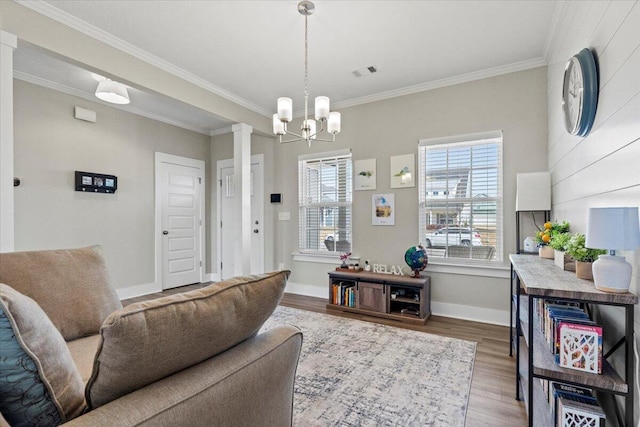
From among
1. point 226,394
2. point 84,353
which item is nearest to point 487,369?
point 226,394

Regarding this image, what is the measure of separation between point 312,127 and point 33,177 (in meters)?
3.31

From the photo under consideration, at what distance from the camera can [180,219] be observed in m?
5.14

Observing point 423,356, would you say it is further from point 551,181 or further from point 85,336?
point 85,336

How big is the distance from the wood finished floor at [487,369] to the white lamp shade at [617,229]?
1.23m

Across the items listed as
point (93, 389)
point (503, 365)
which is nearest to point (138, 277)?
point (93, 389)

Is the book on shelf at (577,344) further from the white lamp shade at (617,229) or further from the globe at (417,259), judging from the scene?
the globe at (417,259)

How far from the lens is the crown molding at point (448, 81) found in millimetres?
3164

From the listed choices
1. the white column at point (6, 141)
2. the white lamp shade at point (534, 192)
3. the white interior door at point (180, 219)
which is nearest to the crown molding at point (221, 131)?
the white interior door at point (180, 219)

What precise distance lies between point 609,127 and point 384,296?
2.57 metres

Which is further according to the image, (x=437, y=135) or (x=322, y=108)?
(x=437, y=135)

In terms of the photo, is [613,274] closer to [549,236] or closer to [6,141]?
[549,236]

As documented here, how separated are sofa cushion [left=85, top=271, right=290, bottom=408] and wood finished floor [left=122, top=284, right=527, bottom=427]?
5.26 feet

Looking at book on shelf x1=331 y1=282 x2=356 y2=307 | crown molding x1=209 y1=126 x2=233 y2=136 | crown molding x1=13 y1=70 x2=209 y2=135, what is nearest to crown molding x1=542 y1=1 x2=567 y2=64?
book on shelf x1=331 y1=282 x2=356 y2=307

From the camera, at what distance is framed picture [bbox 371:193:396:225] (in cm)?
391
